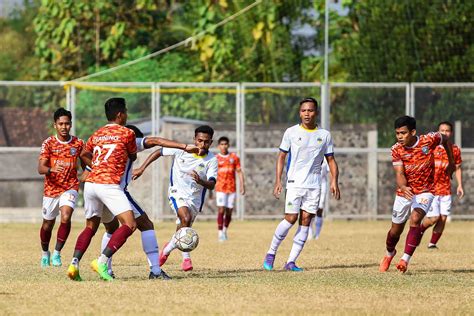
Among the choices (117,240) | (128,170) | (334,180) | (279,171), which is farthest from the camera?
(279,171)

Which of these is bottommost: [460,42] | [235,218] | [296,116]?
[235,218]

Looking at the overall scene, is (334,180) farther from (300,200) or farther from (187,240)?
(187,240)

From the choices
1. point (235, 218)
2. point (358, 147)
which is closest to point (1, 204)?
point (235, 218)

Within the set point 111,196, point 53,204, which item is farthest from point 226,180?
point 111,196

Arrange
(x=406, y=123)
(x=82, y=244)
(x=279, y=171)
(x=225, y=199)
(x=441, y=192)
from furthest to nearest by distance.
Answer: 1. (x=225, y=199)
2. (x=441, y=192)
3. (x=279, y=171)
4. (x=406, y=123)
5. (x=82, y=244)

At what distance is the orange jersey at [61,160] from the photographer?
56.4ft

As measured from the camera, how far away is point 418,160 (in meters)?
16.0

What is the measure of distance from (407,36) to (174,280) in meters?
25.4

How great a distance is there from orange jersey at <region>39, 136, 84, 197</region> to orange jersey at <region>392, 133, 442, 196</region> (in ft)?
13.8

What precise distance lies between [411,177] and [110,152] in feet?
13.8

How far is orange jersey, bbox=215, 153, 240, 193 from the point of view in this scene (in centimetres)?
2539

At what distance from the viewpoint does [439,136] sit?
1623 cm

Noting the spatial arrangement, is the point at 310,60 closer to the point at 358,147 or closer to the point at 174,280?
the point at 358,147

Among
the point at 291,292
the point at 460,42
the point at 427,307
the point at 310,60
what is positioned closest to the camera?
the point at 427,307
